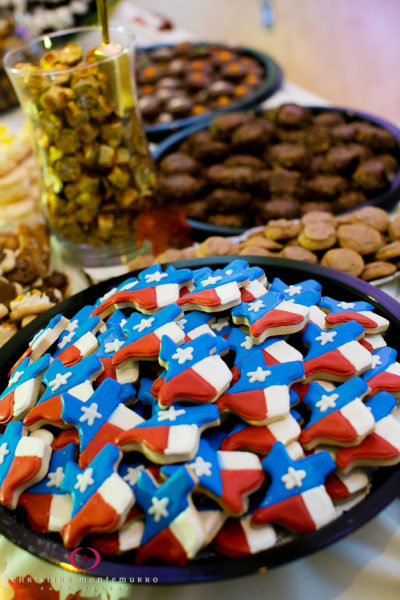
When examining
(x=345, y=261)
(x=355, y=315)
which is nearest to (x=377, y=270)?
(x=345, y=261)

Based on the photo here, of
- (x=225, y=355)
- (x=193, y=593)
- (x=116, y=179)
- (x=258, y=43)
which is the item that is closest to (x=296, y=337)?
(x=225, y=355)

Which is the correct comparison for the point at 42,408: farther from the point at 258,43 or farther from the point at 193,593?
the point at 258,43

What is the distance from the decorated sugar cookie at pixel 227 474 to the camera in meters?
0.54

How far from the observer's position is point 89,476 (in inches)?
22.2

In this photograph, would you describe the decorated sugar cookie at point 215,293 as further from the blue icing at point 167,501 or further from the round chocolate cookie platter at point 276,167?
the round chocolate cookie platter at point 276,167

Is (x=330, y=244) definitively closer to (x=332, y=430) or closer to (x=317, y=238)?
(x=317, y=238)

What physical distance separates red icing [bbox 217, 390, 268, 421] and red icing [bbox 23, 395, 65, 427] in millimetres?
201

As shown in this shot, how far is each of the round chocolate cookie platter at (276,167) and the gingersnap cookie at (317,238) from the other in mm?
189

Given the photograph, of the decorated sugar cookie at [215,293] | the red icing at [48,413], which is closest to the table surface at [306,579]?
the red icing at [48,413]

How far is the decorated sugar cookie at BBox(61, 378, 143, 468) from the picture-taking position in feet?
1.98

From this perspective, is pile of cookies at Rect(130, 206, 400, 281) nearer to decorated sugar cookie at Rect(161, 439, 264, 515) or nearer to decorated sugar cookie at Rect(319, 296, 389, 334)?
decorated sugar cookie at Rect(319, 296, 389, 334)

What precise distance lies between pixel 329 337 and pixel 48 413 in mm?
380

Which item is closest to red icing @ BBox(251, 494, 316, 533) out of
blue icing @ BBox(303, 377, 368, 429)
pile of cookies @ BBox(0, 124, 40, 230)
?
blue icing @ BBox(303, 377, 368, 429)

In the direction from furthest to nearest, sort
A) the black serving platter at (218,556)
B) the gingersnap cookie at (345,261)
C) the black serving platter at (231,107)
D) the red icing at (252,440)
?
1. the black serving platter at (231,107)
2. the gingersnap cookie at (345,261)
3. the red icing at (252,440)
4. the black serving platter at (218,556)
